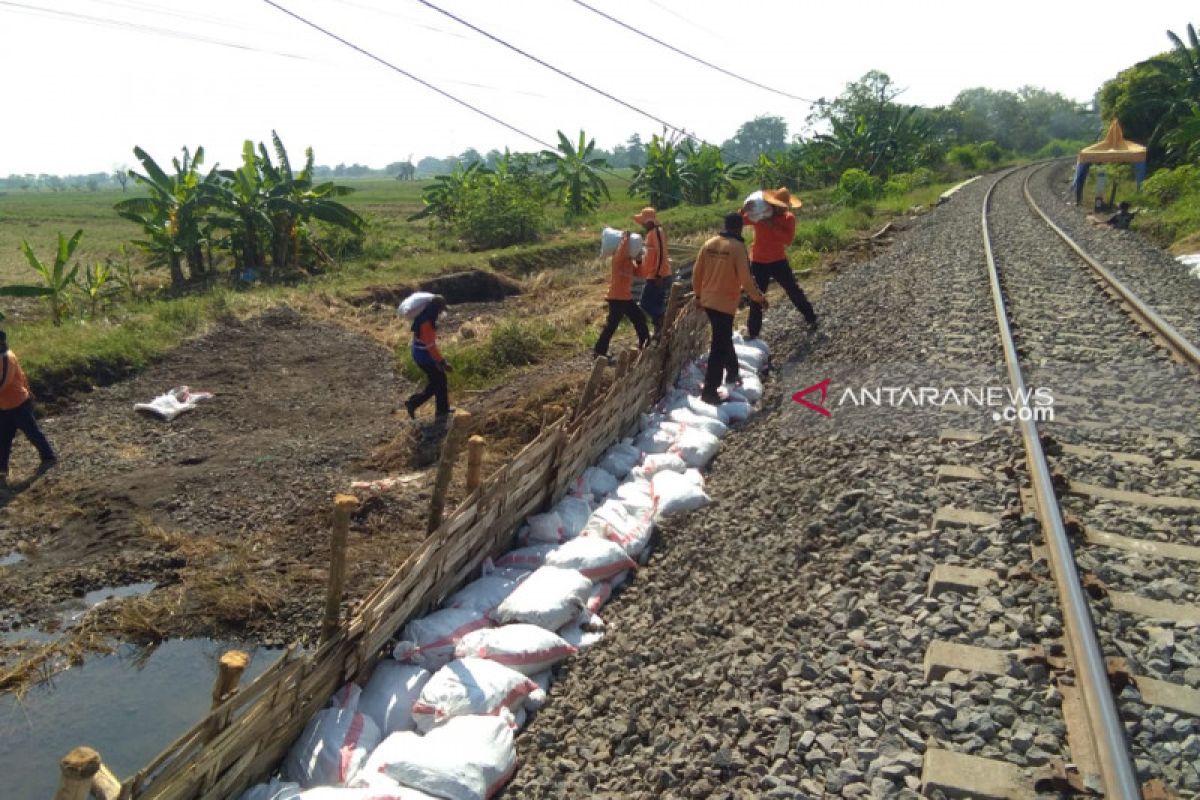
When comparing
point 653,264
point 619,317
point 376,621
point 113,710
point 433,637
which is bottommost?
point 113,710

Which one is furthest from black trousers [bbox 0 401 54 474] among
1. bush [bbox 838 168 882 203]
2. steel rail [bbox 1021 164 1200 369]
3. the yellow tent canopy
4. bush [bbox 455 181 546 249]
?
bush [bbox 838 168 882 203]

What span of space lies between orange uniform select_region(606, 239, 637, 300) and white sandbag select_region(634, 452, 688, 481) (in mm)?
2966

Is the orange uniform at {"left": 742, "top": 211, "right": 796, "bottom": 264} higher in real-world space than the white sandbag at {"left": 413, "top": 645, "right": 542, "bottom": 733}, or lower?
higher

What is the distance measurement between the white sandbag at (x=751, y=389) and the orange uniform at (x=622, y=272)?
1.63 metres

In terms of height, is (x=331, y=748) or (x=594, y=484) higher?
(x=594, y=484)

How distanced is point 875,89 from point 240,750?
1837 inches

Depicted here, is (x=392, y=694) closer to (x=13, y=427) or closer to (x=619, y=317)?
(x=619, y=317)

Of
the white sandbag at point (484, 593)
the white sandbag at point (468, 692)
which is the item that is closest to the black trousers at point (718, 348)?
the white sandbag at point (484, 593)

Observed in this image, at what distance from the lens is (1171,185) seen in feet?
63.6

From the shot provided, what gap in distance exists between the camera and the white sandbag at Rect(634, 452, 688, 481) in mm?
6012

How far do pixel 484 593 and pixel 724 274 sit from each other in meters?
4.05

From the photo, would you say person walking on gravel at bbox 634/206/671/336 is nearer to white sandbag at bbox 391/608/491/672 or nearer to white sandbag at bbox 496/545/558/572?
white sandbag at bbox 496/545/558/572

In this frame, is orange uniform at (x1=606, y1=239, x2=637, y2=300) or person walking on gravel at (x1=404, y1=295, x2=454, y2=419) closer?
person walking on gravel at (x1=404, y1=295, x2=454, y2=419)

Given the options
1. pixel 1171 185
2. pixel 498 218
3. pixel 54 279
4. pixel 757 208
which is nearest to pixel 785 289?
pixel 757 208
